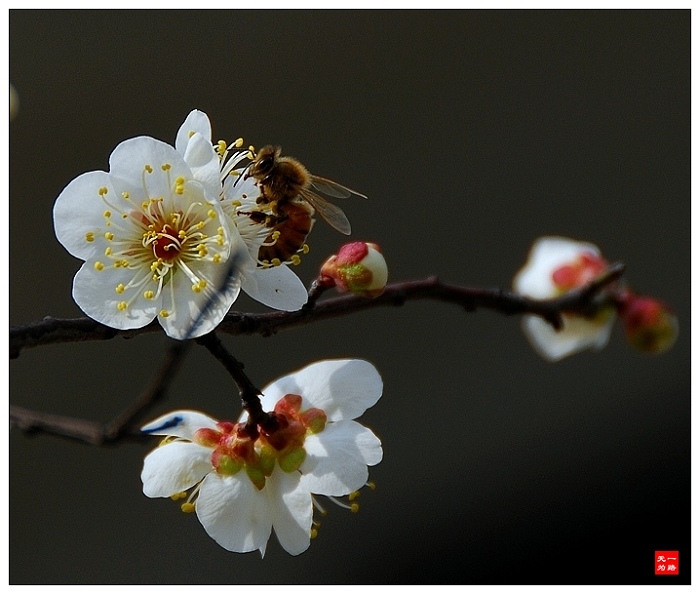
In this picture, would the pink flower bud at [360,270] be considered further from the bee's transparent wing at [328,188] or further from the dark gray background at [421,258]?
the dark gray background at [421,258]

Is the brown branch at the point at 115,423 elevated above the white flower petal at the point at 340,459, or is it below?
below

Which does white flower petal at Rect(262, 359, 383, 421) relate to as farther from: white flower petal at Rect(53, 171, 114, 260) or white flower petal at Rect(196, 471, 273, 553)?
white flower petal at Rect(53, 171, 114, 260)

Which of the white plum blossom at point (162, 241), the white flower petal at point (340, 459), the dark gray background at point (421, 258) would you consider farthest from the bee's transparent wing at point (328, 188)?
the dark gray background at point (421, 258)

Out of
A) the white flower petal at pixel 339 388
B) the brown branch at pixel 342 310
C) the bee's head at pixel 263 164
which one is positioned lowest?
the white flower petal at pixel 339 388

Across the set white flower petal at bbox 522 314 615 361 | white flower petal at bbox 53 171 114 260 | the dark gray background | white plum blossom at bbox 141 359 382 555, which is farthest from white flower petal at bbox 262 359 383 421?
the dark gray background

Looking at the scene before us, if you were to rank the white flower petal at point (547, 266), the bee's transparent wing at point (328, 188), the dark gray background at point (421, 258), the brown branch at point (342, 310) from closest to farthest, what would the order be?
the brown branch at point (342, 310), the bee's transparent wing at point (328, 188), the white flower petal at point (547, 266), the dark gray background at point (421, 258)

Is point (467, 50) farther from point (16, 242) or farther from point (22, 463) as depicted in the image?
point (22, 463)

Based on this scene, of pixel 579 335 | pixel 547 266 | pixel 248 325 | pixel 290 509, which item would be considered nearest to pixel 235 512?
pixel 290 509

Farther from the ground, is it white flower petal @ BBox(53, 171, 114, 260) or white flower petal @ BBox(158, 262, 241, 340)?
white flower petal @ BBox(53, 171, 114, 260)
